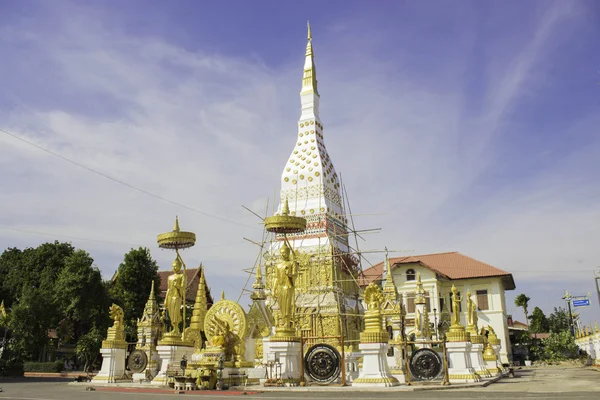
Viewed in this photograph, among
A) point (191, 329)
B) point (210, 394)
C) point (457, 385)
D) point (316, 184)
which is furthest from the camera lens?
point (316, 184)

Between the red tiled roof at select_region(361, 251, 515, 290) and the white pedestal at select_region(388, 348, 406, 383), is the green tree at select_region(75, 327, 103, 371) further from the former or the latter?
the red tiled roof at select_region(361, 251, 515, 290)

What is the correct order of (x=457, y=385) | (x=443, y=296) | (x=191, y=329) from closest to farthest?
(x=457, y=385), (x=191, y=329), (x=443, y=296)

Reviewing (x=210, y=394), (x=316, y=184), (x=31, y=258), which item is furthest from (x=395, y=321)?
(x=31, y=258)

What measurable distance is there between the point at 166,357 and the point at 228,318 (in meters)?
2.63

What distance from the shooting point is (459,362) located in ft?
60.3

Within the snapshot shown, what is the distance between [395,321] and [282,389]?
8.50m

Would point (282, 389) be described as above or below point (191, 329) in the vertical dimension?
below

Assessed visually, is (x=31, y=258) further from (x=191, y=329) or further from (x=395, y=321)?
(x=395, y=321)

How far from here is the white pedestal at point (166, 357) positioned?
1898 centimetres

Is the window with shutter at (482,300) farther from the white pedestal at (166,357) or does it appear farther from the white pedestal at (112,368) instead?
the white pedestal at (112,368)

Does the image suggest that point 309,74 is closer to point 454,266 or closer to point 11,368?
point 454,266

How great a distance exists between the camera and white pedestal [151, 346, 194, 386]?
62.3 ft

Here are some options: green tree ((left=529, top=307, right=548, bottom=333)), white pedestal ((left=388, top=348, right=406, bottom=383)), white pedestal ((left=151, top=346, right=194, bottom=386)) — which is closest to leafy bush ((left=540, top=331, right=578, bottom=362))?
green tree ((left=529, top=307, right=548, bottom=333))

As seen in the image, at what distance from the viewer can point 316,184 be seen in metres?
34.7
